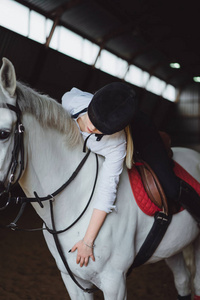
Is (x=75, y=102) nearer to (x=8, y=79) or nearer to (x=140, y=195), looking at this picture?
(x=8, y=79)

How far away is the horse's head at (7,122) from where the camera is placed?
1.32 meters

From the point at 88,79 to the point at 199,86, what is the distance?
39.8 feet

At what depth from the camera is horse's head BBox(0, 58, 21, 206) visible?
1.32 meters

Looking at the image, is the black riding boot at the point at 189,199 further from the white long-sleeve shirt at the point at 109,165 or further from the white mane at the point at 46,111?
the white mane at the point at 46,111

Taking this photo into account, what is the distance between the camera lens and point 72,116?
1.71m

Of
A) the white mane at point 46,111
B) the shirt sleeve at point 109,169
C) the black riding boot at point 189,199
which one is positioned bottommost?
the black riding boot at point 189,199

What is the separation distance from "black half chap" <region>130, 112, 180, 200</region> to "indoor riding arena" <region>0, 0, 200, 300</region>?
24cm

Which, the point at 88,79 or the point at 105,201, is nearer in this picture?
the point at 105,201

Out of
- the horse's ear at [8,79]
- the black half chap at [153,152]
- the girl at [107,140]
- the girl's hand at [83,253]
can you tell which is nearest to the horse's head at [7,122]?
the horse's ear at [8,79]

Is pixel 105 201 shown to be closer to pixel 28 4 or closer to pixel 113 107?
pixel 113 107

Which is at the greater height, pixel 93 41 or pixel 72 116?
pixel 93 41

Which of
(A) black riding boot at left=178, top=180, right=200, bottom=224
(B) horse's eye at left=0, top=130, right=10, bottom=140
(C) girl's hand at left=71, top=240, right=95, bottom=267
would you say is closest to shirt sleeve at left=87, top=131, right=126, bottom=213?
(C) girl's hand at left=71, top=240, right=95, bottom=267

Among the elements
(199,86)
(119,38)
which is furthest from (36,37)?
(199,86)

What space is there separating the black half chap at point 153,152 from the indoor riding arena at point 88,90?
0.24 meters
